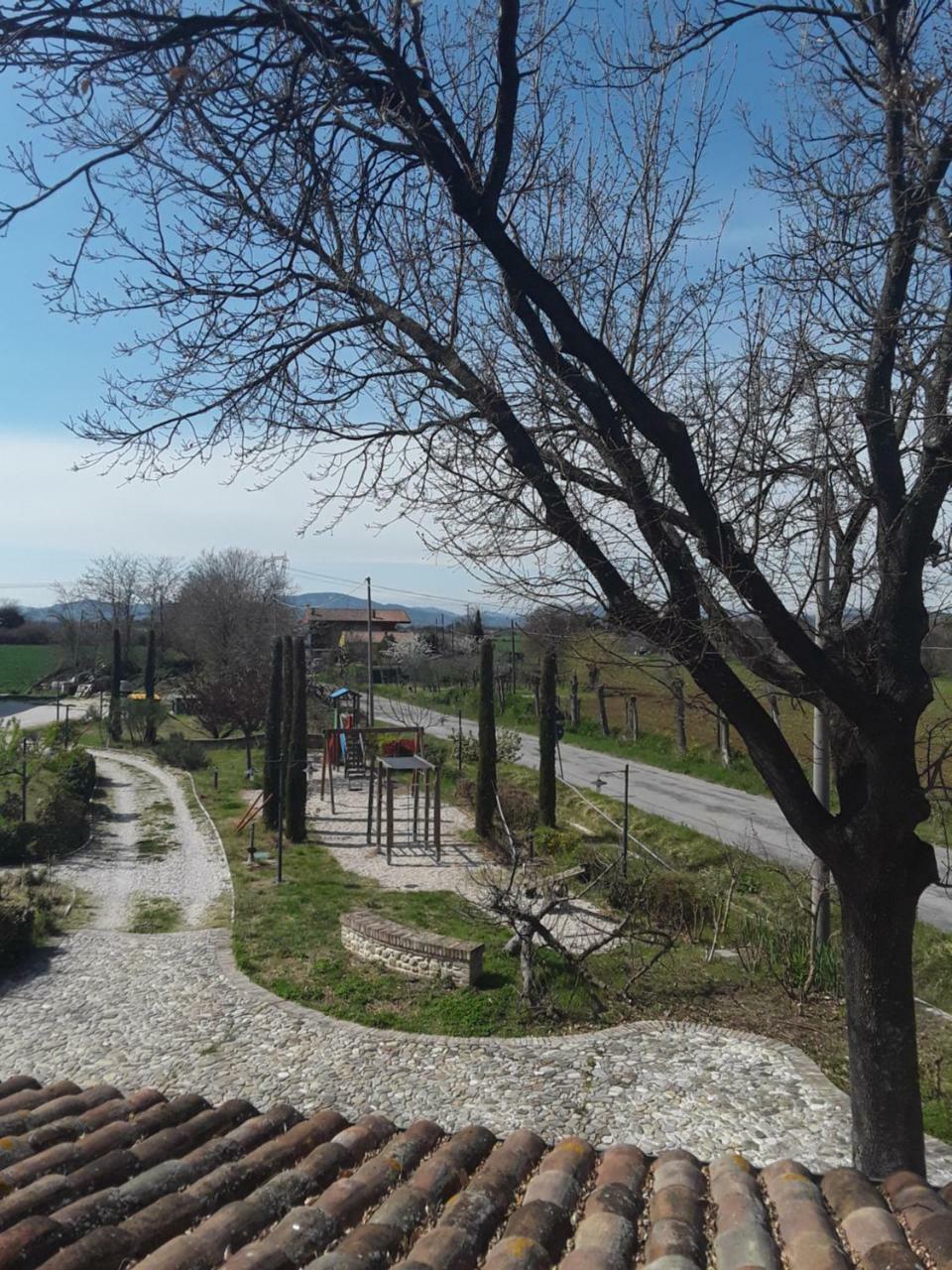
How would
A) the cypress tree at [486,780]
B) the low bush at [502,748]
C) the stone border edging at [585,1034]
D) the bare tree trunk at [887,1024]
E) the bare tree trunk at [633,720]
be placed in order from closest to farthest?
the bare tree trunk at [887,1024] → the stone border edging at [585,1034] → the cypress tree at [486,780] → the low bush at [502,748] → the bare tree trunk at [633,720]

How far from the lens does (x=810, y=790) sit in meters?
4.05

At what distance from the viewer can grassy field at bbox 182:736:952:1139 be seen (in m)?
8.44

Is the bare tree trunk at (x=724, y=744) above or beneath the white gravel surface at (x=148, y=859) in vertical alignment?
above

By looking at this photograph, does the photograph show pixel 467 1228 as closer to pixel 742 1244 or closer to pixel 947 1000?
pixel 742 1244

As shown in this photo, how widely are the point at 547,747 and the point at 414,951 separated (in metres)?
9.40

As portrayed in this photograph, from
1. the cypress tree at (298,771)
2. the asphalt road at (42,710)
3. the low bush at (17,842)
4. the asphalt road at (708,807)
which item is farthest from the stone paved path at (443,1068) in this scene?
the asphalt road at (42,710)

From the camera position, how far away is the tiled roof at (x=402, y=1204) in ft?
8.11

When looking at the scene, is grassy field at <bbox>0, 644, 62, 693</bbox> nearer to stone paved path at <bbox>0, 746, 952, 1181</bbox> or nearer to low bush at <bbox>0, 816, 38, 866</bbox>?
low bush at <bbox>0, 816, 38, 866</bbox>

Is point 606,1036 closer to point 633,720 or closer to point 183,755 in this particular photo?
point 183,755

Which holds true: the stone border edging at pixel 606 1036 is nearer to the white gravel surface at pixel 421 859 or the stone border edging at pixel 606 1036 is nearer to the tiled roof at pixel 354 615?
the white gravel surface at pixel 421 859

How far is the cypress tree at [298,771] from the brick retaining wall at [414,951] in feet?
25.8

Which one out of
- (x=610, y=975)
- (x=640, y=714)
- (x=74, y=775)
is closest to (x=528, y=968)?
(x=610, y=975)

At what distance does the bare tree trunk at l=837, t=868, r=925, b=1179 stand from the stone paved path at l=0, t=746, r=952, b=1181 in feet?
7.61

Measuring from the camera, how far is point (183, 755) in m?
27.9
